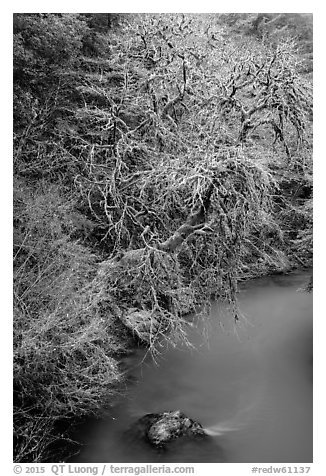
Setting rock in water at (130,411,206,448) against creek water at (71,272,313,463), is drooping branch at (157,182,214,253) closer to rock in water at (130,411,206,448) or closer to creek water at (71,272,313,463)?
creek water at (71,272,313,463)

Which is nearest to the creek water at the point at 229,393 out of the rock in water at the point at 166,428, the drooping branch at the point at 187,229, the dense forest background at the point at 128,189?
the rock in water at the point at 166,428

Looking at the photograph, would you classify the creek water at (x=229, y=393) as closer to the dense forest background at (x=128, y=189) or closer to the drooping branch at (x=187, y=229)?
the dense forest background at (x=128, y=189)

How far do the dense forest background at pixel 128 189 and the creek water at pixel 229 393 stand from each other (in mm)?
387

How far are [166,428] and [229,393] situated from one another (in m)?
1.32

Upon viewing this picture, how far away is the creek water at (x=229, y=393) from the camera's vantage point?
18.4 feet

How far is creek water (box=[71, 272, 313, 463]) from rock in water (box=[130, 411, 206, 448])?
4.5 inches

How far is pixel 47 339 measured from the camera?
16.8ft

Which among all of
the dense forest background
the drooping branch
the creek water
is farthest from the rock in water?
the drooping branch

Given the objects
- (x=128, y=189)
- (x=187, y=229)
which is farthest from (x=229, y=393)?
(x=128, y=189)

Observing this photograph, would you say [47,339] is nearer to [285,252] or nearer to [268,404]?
[268,404]

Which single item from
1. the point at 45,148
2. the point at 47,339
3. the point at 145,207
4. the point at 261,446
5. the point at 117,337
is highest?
the point at 45,148

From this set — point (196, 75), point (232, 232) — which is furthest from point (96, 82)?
point (232, 232)

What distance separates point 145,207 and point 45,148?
1.86m

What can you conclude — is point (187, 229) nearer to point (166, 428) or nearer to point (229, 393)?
point (229, 393)
